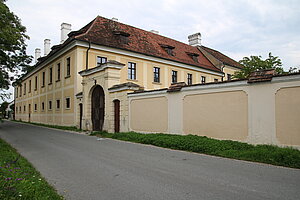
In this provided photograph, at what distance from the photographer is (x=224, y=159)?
7445 mm

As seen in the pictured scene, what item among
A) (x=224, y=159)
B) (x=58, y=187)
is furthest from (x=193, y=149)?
(x=58, y=187)

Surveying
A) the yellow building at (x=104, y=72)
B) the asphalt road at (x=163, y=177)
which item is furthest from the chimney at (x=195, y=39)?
the asphalt road at (x=163, y=177)

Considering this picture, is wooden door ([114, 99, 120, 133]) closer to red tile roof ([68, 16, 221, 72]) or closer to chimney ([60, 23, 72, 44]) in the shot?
red tile roof ([68, 16, 221, 72])

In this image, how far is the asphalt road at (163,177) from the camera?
435cm

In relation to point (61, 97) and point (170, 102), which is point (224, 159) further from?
point (61, 97)

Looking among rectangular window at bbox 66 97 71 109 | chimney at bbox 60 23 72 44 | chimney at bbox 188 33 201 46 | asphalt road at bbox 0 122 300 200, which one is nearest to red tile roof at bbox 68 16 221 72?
chimney at bbox 60 23 72 44

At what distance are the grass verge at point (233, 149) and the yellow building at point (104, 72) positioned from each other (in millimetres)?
5059

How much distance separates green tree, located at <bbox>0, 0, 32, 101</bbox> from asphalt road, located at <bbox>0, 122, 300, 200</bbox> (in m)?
5.95

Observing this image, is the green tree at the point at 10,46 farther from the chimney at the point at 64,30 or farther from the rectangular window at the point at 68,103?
the chimney at the point at 64,30

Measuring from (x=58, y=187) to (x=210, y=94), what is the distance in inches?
294

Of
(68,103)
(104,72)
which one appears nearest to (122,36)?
(68,103)

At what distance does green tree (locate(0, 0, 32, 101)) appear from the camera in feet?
34.1

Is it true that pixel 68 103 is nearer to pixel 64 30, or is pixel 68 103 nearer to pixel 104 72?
pixel 104 72

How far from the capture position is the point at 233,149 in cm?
835
